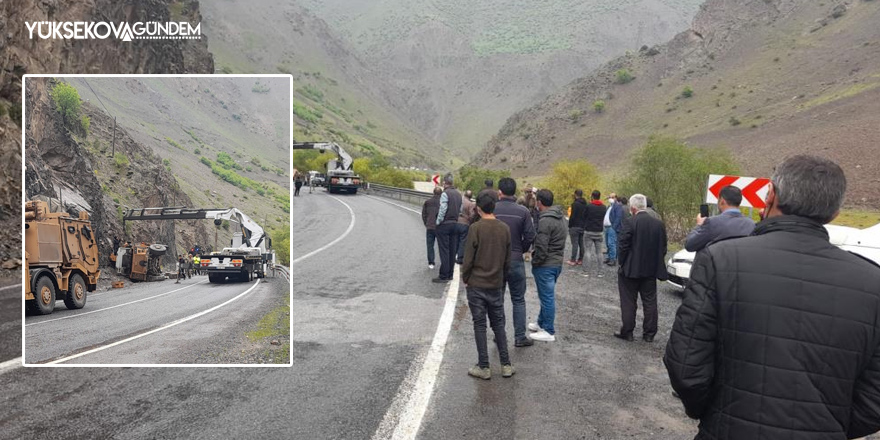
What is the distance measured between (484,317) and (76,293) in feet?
11.9

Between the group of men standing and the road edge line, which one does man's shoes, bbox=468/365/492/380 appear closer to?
the group of men standing

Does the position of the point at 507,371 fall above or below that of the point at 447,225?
below

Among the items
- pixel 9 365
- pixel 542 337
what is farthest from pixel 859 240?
pixel 9 365

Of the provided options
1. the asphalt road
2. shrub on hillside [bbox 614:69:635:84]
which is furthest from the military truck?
shrub on hillside [bbox 614:69:635:84]

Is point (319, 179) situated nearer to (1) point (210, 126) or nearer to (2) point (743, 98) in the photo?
(1) point (210, 126)

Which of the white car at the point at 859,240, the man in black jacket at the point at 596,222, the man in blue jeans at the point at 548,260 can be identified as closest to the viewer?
the man in blue jeans at the point at 548,260

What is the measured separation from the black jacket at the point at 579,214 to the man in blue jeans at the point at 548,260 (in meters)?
6.76

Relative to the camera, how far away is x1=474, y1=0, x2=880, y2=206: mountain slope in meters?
52.7

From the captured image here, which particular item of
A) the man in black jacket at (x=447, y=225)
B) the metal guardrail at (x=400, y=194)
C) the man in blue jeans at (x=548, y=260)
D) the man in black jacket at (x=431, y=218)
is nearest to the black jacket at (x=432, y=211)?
the man in black jacket at (x=431, y=218)

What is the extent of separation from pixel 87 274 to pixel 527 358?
4.50 meters

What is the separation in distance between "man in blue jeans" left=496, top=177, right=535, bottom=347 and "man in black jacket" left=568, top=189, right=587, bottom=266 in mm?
7116

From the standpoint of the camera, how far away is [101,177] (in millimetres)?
3824

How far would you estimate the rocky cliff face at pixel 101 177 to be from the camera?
3.76 m

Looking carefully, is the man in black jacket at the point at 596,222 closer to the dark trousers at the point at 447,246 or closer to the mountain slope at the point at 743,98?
the dark trousers at the point at 447,246
